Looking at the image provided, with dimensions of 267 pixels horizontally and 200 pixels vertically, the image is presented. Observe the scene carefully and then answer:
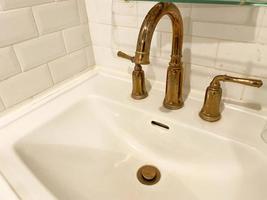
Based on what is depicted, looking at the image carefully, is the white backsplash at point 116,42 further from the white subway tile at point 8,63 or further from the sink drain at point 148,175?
the sink drain at point 148,175

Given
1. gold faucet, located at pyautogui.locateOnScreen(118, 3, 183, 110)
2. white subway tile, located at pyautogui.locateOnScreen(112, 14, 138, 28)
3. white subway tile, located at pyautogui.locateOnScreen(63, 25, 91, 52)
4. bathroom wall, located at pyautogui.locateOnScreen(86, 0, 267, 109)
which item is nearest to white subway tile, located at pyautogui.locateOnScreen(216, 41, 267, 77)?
bathroom wall, located at pyautogui.locateOnScreen(86, 0, 267, 109)

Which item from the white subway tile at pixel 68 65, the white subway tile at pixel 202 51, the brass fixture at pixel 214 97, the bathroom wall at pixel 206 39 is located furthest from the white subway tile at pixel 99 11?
the brass fixture at pixel 214 97

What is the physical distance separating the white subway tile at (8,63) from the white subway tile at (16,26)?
0.02 meters

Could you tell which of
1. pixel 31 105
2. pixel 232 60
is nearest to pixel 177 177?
pixel 232 60

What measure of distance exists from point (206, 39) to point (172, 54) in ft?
0.31

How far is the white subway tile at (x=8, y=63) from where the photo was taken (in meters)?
0.49

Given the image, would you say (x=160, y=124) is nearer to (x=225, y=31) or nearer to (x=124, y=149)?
(x=124, y=149)

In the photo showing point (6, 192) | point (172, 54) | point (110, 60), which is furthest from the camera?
point (110, 60)

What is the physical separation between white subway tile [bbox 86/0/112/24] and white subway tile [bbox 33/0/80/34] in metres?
0.04

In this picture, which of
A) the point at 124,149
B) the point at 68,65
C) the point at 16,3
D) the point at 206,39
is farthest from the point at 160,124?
the point at 16,3

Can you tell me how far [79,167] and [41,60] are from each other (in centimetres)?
30

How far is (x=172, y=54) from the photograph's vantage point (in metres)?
0.47

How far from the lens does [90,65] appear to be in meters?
0.73

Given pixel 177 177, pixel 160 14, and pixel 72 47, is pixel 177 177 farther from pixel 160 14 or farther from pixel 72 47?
pixel 72 47
